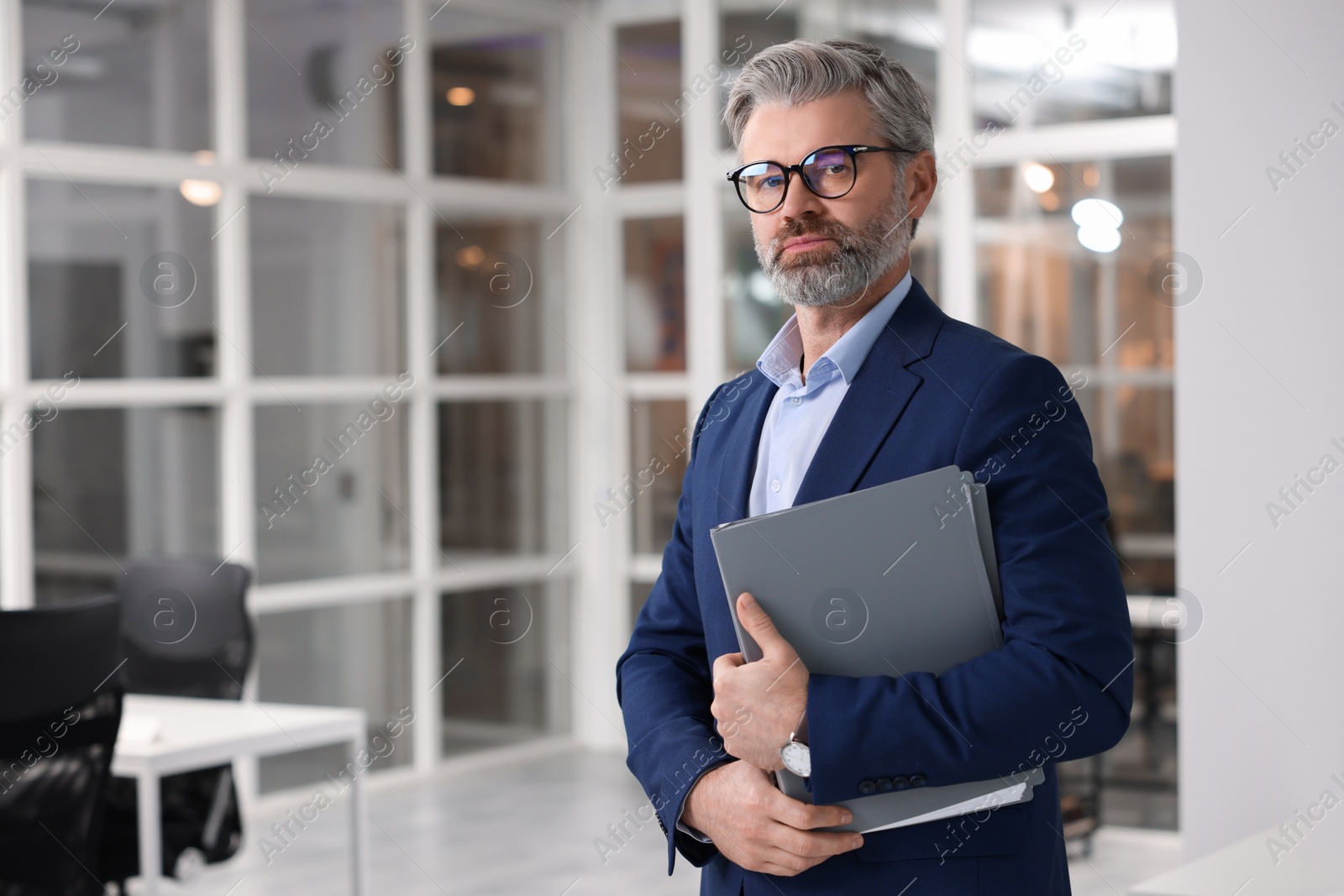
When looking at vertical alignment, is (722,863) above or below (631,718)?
below

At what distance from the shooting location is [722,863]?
1522 mm

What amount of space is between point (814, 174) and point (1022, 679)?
1.88 ft

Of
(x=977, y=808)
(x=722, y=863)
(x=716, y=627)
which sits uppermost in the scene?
(x=716, y=627)

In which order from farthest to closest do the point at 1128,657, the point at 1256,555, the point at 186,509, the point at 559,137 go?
the point at 559,137 → the point at 186,509 → the point at 1256,555 → the point at 1128,657

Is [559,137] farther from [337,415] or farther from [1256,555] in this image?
[1256,555]

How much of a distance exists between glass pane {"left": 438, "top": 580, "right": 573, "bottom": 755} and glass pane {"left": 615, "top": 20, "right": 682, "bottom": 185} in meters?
2.15

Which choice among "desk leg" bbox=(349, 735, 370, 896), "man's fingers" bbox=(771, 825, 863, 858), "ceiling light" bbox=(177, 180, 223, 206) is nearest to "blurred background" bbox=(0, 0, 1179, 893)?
"ceiling light" bbox=(177, 180, 223, 206)

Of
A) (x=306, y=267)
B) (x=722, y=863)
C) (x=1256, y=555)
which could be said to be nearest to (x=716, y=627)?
(x=722, y=863)

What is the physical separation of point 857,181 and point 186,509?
15.1ft

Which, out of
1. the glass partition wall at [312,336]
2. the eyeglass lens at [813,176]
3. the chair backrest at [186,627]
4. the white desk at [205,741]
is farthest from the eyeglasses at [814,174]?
the glass partition wall at [312,336]

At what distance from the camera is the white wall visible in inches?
89.0

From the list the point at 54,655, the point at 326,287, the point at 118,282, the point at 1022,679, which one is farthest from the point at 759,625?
the point at 326,287

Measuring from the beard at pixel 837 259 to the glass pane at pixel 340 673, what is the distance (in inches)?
184

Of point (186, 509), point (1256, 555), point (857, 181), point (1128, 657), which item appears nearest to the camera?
point (1128, 657)
